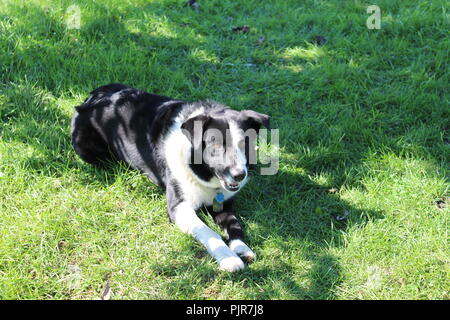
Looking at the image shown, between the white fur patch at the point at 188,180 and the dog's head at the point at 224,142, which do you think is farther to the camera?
the white fur patch at the point at 188,180

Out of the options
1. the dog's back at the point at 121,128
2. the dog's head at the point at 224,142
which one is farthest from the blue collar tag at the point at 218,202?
the dog's back at the point at 121,128

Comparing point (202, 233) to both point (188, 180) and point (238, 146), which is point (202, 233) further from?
point (238, 146)

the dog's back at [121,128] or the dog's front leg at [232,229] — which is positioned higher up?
the dog's back at [121,128]

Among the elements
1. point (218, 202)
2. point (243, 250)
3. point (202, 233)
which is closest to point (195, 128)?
point (218, 202)

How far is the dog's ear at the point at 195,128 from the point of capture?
328 centimetres

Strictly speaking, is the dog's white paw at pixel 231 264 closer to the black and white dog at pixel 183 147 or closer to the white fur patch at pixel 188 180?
the black and white dog at pixel 183 147

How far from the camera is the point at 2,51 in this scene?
5.04 m

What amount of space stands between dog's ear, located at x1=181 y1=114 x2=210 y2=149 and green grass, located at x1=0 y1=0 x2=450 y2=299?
0.66 meters

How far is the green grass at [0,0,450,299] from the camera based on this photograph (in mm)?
3135

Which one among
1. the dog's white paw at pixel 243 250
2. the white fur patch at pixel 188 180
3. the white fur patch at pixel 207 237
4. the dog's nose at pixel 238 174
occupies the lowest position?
the dog's white paw at pixel 243 250

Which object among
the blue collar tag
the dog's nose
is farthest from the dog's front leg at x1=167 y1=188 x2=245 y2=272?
the dog's nose

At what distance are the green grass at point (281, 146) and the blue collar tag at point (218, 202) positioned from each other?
221 mm

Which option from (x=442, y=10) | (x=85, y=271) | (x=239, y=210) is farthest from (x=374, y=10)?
(x=85, y=271)

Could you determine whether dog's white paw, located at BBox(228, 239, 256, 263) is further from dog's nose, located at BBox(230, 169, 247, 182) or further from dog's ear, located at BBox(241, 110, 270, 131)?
dog's ear, located at BBox(241, 110, 270, 131)
